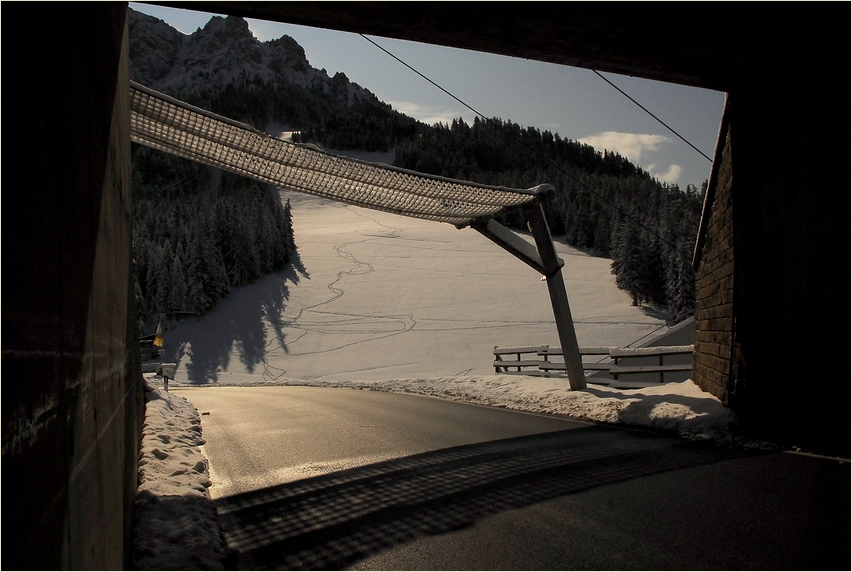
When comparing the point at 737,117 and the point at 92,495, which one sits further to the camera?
the point at 737,117

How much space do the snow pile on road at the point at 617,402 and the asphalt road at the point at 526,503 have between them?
0.52 meters

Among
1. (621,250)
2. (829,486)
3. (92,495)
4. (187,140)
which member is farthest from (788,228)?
(621,250)

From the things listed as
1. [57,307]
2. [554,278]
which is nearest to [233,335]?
[554,278]

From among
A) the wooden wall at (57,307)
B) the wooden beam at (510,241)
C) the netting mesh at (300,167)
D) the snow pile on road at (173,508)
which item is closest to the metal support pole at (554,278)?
the wooden beam at (510,241)

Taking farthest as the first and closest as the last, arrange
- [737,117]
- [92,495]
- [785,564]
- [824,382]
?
[737,117] < [824,382] < [785,564] < [92,495]

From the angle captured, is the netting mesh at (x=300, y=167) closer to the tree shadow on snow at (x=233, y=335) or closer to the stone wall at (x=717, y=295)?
the stone wall at (x=717, y=295)

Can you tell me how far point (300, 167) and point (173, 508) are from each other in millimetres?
6673

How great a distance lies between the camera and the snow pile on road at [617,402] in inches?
300

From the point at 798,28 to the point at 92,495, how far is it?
6872 millimetres

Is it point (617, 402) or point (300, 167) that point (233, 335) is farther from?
point (617, 402)

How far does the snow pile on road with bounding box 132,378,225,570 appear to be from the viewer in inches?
145

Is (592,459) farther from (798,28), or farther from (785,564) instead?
(798,28)

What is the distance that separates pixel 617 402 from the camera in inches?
380

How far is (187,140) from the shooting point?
9.31m
